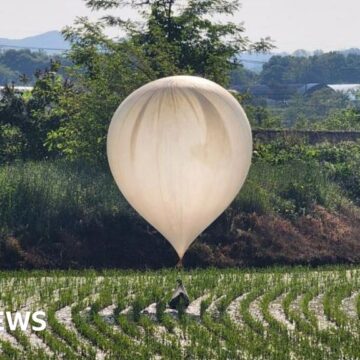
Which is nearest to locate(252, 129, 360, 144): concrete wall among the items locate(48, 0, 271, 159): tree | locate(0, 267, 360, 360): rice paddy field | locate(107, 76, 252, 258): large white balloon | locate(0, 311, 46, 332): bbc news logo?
locate(48, 0, 271, 159): tree

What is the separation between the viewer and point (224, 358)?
1795cm

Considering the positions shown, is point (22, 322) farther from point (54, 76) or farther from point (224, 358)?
point (54, 76)

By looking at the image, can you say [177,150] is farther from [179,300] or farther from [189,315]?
[179,300]

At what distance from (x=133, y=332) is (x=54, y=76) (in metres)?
25.3

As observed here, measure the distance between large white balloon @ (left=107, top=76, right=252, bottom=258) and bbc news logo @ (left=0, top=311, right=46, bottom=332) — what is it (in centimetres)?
284

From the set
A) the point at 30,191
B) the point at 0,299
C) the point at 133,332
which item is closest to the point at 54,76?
the point at 30,191

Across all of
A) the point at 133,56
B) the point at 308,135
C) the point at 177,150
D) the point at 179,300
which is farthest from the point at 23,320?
the point at 308,135

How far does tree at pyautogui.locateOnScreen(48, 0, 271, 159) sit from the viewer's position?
3578 centimetres

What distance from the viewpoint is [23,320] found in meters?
21.0

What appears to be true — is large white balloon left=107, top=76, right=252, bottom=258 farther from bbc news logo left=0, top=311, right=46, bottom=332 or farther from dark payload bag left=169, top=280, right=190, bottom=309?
bbc news logo left=0, top=311, right=46, bottom=332

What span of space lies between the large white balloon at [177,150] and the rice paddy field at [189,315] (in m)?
2.14

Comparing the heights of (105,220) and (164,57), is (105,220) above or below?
below

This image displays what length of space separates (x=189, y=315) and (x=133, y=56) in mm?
16525

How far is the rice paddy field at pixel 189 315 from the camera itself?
61.0 ft
